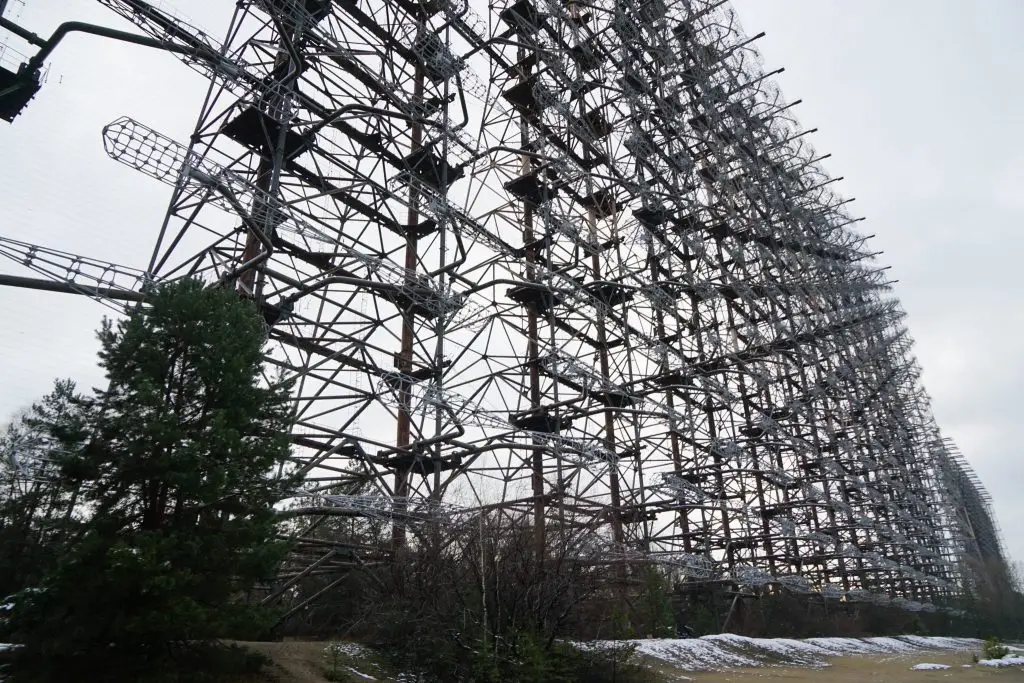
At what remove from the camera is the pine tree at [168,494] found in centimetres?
746

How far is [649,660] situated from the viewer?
15742mm

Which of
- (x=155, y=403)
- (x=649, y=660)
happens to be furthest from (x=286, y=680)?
(x=649, y=660)

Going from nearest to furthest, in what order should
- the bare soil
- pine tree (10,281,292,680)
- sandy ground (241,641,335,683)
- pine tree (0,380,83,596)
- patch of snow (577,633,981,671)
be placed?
pine tree (10,281,292,680)
pine tree (0,380,83,596)
sandy ground (241,641,335,683)
the bare soil
patch of snow (577,633,981,671)

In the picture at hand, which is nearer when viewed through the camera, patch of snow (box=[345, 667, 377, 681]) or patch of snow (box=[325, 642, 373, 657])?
patch of snow (box=[345, 667, 377, 681])

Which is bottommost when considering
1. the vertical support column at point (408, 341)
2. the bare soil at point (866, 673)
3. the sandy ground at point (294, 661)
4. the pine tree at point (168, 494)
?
the bare soil at point (866, 673)

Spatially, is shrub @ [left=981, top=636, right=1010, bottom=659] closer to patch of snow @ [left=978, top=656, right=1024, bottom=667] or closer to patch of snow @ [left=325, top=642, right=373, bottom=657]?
patch of snow @ [left=978, top=656, right=1024, bottom=667]

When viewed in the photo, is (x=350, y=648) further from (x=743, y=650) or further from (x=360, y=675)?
(x=743, y=650)

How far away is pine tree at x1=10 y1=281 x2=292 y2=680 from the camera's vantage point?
746 cm

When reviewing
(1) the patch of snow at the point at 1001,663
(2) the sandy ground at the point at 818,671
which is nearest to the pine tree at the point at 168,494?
(2) the sandy ground at the point at 818,671

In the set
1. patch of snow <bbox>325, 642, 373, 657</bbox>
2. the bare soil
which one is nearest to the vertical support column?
patch of snow <bbox>325, 642, 373, 657</bbox>

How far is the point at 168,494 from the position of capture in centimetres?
844

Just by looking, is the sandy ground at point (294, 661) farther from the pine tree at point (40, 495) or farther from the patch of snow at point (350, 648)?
the pine tree at point (40, 495)

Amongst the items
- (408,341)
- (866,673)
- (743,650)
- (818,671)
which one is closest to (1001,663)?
(866,673)

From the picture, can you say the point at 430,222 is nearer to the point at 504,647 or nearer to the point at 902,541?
the point at 504,647
